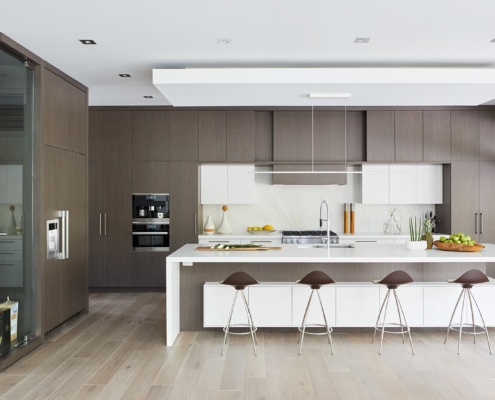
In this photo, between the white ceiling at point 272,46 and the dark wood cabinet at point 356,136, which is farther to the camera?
the dark wood cabinet at point 356,136

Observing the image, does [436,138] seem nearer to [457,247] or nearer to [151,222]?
[457,247]

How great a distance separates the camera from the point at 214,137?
768 centimetres

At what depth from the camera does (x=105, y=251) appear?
7734 millimetres

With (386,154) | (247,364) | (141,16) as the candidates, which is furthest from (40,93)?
(386,154)

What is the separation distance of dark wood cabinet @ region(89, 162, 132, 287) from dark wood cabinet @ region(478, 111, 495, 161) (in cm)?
512

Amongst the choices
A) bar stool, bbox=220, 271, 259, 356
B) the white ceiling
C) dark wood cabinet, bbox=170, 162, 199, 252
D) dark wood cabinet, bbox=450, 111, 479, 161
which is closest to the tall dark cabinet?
the white ceiling

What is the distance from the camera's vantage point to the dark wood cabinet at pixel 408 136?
25.0 feet

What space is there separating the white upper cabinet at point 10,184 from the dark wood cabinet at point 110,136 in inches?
120

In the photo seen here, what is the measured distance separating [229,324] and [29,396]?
6.38 ft

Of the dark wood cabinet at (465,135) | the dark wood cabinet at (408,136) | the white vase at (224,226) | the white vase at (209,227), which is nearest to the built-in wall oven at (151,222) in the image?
the white vase at (209,227)

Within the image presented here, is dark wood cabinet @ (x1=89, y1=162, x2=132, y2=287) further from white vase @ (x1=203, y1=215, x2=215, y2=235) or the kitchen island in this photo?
the kitchen island

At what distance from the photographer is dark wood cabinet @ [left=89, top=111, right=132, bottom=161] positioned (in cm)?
775

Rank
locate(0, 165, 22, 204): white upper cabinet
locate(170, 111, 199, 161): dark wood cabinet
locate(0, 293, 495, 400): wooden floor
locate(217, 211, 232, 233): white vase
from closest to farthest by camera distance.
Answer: locate(0, 293, 495, 400): wooden floor, locate(0, 165, 22, 204): white upper cabinet, locate(170, 111, 199, 161): dark wood cabinet, locate(217, 211, 232, 233): white vase

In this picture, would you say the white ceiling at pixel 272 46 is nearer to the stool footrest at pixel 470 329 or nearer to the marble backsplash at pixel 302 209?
the marble backsplash at pixel 302 209
